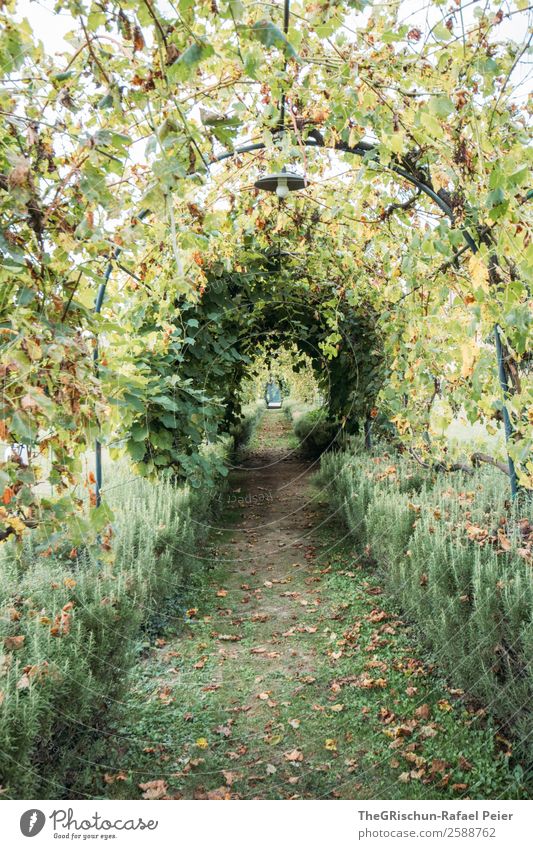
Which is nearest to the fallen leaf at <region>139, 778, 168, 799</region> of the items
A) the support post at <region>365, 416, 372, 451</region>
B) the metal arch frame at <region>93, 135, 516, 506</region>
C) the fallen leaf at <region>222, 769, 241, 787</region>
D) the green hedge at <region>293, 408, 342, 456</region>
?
the fallen leaf at <region>222, 769, 241, 787</region>

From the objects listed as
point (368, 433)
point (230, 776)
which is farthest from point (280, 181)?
point (368, 433)

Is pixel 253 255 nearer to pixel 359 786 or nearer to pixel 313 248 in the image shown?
pixel 313 248

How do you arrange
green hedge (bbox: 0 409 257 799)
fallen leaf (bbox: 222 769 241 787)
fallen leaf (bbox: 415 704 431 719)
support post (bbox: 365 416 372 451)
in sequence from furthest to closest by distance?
1. support post (bbox: 365 416 372 451)
2. fallen leaf (bbox: 415 704 431 719)
3. fallen leaf (bbox: 222 769 241 787)
4. green hedge (bbox: 0 409 257 799)

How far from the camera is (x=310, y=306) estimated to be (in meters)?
8.91

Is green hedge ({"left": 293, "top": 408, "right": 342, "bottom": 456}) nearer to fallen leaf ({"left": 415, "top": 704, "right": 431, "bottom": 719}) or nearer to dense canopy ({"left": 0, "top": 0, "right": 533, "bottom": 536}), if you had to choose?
dense canopy ({"left": 0, "top": 0, "right": 533, "bottom": 536})

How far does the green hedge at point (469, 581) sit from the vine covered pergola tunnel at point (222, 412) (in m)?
0.02

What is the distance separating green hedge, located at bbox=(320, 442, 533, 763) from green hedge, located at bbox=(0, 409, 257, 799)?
1912mm

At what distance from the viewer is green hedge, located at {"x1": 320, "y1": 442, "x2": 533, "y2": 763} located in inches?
120

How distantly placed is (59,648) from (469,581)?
7.74 feet

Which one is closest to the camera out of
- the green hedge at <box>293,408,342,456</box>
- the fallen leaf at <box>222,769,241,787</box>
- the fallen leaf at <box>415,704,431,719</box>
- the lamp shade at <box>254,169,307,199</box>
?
the fallen leaf at <box>222,769,241,787</box>

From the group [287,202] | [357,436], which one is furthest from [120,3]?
[357,436]

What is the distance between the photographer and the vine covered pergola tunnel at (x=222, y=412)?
7.06 feet
